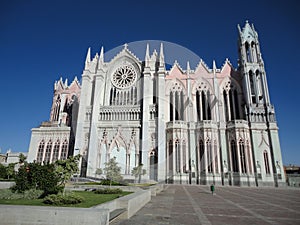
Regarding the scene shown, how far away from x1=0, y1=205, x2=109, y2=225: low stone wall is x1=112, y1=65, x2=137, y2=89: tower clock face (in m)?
36.4

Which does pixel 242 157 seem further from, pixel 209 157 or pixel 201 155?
pixel 201 155

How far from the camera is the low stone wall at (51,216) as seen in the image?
523 cm

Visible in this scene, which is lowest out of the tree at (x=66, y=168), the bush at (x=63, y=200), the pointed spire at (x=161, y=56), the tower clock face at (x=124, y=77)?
the bush at (x=63, y=200)

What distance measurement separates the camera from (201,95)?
132ft

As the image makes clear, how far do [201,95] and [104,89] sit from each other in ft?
68.3

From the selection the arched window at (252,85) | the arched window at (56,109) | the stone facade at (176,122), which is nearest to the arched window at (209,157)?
the stone facade at (176,122)

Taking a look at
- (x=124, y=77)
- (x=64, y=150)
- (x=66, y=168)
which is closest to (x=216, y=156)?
(x=124, y=77)

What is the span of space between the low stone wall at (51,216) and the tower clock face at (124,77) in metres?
36.4

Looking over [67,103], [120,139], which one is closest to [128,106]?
[120,139]

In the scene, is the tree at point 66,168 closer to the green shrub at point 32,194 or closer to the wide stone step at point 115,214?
the green shrub at point 32,194

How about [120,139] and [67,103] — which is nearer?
[120,139]

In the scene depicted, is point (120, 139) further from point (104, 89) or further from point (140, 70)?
point (140, 70)

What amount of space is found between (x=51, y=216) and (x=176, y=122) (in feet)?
102

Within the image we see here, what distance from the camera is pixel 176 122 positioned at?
35531mm
